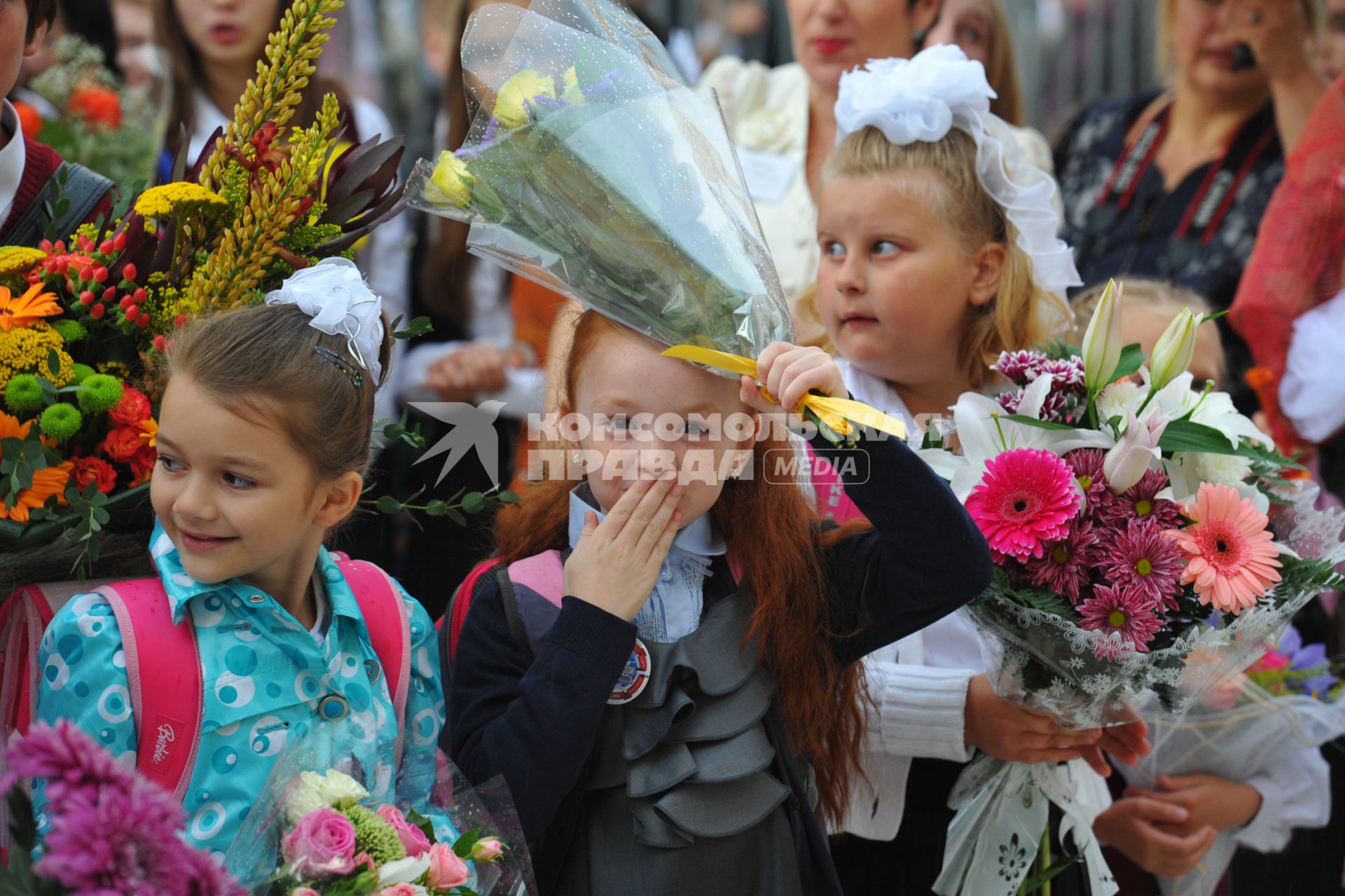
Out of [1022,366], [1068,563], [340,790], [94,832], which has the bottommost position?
[1068,563]

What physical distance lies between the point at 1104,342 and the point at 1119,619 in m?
0.48

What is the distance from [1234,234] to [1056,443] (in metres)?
2.23

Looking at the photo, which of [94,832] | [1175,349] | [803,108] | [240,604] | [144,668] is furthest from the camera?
[803,108]

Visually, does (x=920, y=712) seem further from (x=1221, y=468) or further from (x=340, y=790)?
(x=340, y=790)

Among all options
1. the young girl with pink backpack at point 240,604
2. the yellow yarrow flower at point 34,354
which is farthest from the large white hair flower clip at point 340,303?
the yellow yarrow flower at point 34,354

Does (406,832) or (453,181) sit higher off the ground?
(453,181)

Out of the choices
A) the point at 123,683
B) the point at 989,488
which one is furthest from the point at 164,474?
the point at 989,488

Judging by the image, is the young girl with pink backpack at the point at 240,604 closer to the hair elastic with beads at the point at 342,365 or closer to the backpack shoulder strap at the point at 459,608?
the hair elastic with beads at the point at 342,365

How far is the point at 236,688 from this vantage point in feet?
6.06

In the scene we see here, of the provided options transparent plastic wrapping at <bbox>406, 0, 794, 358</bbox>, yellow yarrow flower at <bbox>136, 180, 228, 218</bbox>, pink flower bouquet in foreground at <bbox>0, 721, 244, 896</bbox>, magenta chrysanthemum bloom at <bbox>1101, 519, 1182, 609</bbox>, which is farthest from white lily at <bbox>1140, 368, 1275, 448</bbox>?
pink flower bouquet in foreground at <bbox>0, 721, 244, 896</bbox>

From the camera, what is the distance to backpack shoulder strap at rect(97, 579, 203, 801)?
1.79 meters

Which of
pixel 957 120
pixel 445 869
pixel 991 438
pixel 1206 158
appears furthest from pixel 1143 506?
pixel 1206 158

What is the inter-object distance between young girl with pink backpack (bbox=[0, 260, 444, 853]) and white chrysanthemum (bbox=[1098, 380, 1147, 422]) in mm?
1237

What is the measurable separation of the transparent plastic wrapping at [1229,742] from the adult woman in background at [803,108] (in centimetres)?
145
